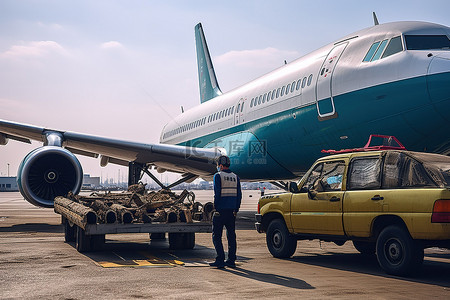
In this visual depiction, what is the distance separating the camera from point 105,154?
19875mm

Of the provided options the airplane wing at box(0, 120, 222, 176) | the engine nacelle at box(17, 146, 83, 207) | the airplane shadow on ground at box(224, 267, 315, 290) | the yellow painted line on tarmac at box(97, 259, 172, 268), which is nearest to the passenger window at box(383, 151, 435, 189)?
the airplane shadow on ground at box(224, 267, 315, 290)

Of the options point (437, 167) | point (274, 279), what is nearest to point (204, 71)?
point (437, 167)

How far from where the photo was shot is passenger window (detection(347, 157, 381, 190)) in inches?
318

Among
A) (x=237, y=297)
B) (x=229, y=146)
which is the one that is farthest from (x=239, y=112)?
(x=237, y=297)

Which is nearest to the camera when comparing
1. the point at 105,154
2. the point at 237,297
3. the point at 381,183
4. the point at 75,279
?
the point at 237,297

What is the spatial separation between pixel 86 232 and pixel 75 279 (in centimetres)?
219

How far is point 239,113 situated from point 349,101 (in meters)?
6.68

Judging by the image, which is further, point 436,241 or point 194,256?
point 194,256

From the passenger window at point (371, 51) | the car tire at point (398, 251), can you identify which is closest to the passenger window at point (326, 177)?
the car tire at point (398, 251)

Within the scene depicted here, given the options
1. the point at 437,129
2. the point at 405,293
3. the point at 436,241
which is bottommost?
the point at 405,293

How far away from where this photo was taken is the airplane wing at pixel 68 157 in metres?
15.7

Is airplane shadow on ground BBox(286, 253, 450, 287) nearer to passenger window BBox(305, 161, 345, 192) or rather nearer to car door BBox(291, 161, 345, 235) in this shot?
car door BBox(291, 161, 345, 235)

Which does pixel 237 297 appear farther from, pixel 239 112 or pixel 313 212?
pixel 239 112

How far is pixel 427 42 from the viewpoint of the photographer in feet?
36.6
